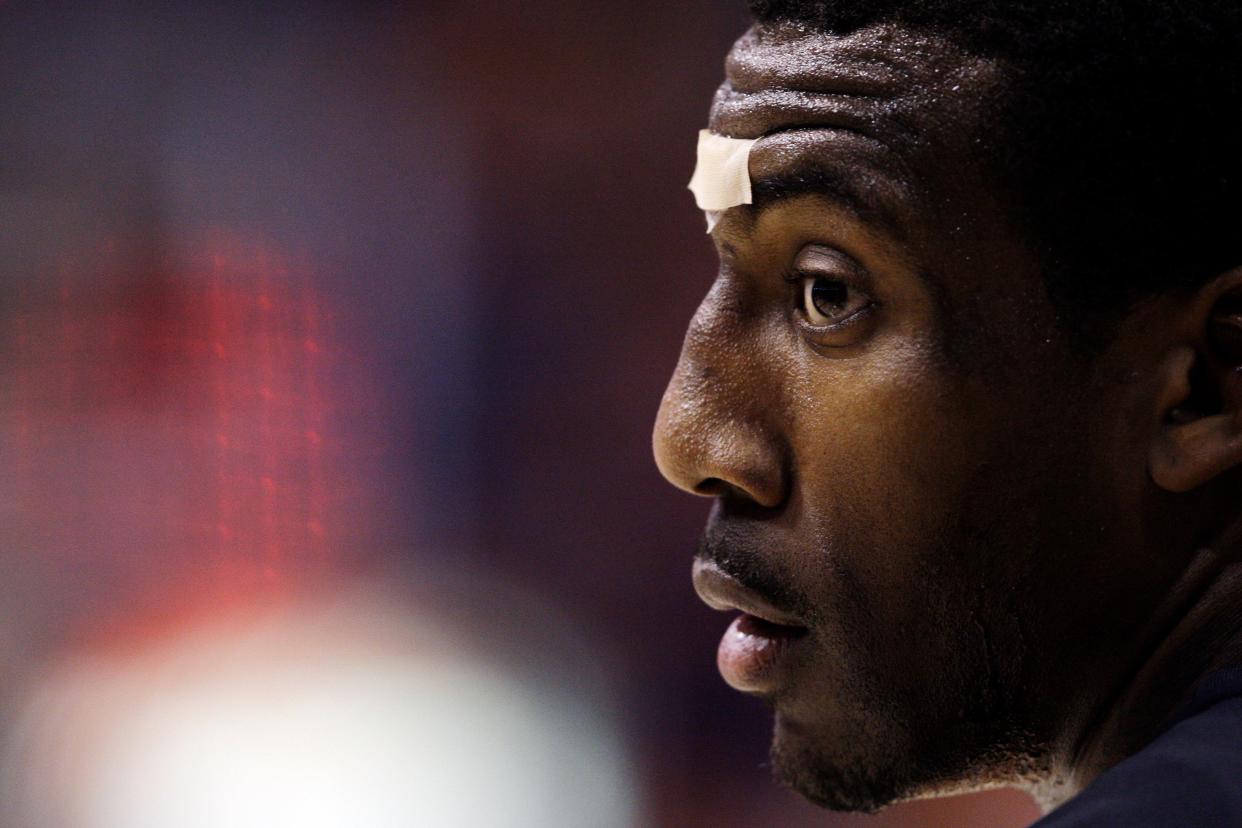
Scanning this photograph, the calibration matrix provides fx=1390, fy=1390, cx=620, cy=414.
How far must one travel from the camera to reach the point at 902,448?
113cm

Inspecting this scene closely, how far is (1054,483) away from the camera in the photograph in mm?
1115

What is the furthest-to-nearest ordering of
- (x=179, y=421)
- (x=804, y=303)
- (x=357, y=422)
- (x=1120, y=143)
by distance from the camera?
(x=357, y=422)
(x=179, y=421)
(x=804, y=303)
(x=1120, y=143)

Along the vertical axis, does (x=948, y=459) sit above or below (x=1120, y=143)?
below

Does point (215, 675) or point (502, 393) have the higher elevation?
point (502, 393)

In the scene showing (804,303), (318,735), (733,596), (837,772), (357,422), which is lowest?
(318,735)

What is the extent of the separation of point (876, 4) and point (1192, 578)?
0.54m

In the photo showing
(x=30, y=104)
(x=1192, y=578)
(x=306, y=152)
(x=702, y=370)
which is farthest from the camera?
(x=306, y=152)

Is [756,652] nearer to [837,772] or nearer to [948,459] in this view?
[837,772]

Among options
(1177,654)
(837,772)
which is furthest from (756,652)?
(1177,654)

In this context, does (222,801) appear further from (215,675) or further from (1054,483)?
(1054,483)

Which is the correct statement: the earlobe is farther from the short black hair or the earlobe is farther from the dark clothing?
the dark clothing

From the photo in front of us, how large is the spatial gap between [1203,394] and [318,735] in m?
2.16

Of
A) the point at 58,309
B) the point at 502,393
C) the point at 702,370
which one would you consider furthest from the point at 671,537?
the point at 702,370

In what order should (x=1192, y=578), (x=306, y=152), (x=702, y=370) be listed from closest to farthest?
1. (x=1192, y=578)
2. (x=702, y=370)
3. (x=306, y=152)
